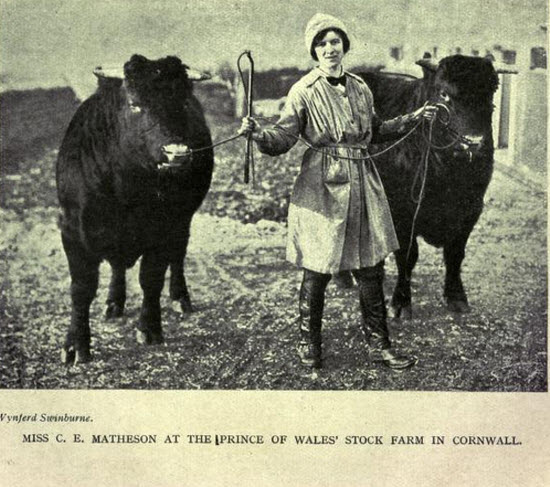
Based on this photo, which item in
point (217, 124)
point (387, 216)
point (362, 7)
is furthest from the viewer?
point (217, 124)

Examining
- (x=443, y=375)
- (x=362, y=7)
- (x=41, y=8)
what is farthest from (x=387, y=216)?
(x=41, y=8)

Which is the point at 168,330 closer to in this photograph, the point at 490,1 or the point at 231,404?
the point at 231,404

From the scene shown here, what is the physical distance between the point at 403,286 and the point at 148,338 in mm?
1646

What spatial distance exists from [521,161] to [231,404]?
2.36m

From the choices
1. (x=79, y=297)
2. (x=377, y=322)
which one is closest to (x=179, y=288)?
(x=79, y=297)

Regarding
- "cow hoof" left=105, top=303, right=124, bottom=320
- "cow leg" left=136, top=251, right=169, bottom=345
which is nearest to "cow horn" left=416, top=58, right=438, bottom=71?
"cow leg" left=136, top=251, right=169, bottom=345

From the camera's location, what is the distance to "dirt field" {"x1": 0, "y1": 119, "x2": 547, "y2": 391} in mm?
5305

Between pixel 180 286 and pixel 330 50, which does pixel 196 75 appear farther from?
pixel 180 286

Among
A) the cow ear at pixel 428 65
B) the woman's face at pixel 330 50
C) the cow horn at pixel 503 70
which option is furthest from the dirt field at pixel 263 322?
the woman's face at pixel 330 50

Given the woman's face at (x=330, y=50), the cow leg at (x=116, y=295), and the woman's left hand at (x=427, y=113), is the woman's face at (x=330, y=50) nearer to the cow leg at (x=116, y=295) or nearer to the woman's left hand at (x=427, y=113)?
the woman's left hand at (x=427, y=113)

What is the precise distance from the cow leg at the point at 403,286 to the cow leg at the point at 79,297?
1.88 m

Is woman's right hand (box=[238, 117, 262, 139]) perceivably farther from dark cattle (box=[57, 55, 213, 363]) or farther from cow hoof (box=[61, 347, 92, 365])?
cow hoof (box=[61, 347, 92, 365])

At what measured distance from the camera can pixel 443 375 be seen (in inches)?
209

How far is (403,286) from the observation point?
5742 mm
